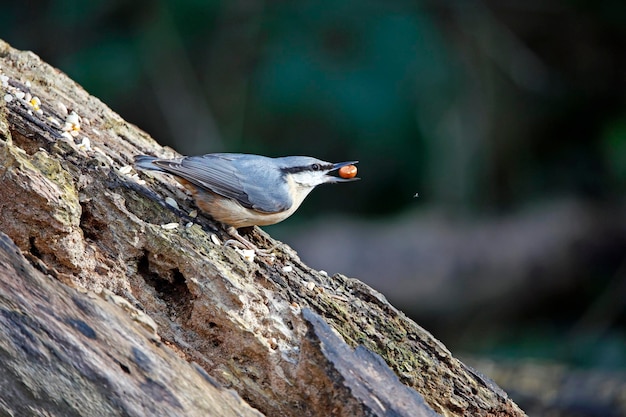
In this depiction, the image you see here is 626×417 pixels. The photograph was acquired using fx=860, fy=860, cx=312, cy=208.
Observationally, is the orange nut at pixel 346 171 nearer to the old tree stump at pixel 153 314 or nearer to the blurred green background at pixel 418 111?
the old tree stump at pixel 153 314

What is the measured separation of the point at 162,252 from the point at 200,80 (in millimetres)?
4333

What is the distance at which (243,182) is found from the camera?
3152 millimetres

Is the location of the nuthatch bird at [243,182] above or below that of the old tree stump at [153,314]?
above

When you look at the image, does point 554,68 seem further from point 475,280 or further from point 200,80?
point 200,80

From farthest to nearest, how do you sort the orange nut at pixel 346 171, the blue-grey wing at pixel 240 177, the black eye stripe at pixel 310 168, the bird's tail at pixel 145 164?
the orange nut at pixel 346 171
the black eye stripe at pixel 310 168
the blue-grey wing at pixel 240 177
the bird's tail at pixel 145 164

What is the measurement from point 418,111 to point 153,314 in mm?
3990

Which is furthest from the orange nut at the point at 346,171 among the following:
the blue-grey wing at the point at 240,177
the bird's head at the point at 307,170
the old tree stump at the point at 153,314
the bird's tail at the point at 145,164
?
the bird's tail at the point at 145,164

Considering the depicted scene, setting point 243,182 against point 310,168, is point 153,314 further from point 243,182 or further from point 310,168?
point 310,168

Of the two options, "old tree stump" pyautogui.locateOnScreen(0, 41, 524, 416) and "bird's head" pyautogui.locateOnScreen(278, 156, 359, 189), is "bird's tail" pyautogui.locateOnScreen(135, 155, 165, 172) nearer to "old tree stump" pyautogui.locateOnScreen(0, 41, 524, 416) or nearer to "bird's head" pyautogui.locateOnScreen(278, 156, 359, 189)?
"old tree stump" pyautogui.locateOnScreen(0, 41, 524, 416)

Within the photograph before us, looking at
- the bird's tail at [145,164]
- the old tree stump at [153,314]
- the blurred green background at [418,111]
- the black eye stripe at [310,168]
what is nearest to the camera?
the old tree stump at [153,314]

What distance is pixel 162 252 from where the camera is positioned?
2574mm

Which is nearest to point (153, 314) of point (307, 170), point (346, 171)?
point (307, 170)

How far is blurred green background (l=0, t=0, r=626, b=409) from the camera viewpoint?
6.12 m

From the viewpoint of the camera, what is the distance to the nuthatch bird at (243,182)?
2.96 m
